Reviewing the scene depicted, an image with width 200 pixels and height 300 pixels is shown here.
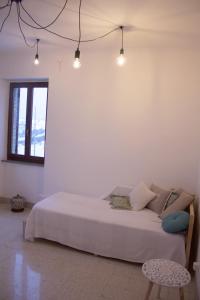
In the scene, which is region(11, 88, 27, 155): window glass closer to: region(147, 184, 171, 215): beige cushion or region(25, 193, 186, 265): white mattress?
region(25, 193, 186, 265): white mattress

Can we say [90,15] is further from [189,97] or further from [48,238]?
[48,238]

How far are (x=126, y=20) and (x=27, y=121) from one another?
102 inches

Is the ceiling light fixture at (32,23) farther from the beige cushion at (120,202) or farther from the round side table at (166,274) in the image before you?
the round side table at (166,274)

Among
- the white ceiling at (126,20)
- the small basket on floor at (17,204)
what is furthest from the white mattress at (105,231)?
the white ceiling at (126,20)

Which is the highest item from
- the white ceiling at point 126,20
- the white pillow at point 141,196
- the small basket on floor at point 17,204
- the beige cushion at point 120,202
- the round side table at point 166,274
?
the white ceiling at point 126,20

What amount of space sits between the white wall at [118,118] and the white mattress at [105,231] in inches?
27.0

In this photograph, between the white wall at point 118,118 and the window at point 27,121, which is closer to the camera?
the white wall at point 118,118

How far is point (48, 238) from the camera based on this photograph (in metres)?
3.31

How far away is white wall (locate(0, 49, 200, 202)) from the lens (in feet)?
11.9

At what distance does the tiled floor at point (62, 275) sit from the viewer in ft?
7.74

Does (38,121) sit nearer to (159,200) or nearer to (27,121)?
(27,121)

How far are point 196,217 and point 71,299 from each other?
5.58 feet

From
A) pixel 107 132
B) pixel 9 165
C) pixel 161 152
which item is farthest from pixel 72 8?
pixel 9 165

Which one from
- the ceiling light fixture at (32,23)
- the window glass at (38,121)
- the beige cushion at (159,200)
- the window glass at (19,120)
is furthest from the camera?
the window glass at (19,120)
